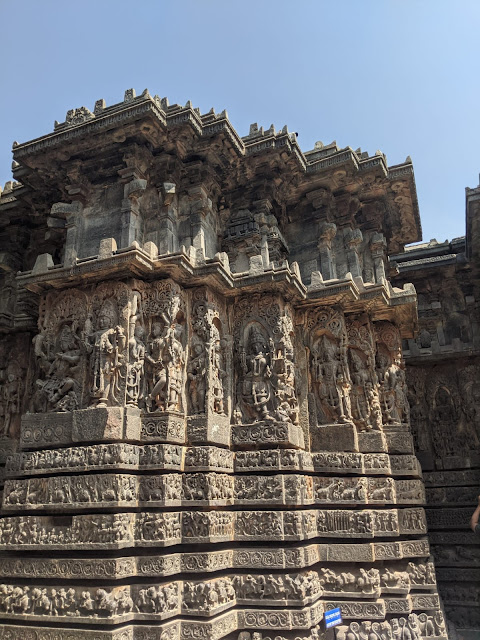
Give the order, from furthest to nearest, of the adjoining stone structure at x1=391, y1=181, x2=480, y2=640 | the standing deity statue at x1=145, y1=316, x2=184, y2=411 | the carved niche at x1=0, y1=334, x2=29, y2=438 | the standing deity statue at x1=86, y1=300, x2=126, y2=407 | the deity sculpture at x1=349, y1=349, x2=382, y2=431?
the adjoining stone structure at x1=391, y1=181, x2=480, y2=640, the carved niche at x1=0, y1=334, x2=29, y2=438, the deity sculpture at x1=349, y1=349, x2=382, y2=431, the standing deity statue at x1=145, y1=316, x2=184, y2=411, the standing deity statue at x1=86, y1=300, x2=126, y2=407

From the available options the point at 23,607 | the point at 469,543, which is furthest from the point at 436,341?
the point at 23,607

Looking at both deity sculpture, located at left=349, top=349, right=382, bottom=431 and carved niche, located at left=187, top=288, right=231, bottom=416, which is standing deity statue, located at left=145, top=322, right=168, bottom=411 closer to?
carved niche, located at left=187, top=288, right=231, bottom=416

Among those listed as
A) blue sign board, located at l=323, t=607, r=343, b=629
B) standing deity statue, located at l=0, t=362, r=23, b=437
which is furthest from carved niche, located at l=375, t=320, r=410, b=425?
standing deity statue, located at l=0, t=362, r=23, b=437

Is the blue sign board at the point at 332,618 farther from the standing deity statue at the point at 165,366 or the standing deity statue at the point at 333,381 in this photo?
the standing deity statue at the point at 165,366

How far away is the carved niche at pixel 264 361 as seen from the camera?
8859mm

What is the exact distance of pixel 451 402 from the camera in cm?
1405

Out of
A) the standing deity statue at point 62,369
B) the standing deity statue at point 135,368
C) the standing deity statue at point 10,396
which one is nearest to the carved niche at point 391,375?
the standing deity statue at point 135,368

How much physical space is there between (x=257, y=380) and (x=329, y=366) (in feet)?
5.07

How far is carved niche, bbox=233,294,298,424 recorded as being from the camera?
29.1 ft

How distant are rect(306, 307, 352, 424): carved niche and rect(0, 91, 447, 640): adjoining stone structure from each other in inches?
1.6

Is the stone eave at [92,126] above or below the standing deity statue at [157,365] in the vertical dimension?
above

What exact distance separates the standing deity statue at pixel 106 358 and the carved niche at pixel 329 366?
3697 millimetres

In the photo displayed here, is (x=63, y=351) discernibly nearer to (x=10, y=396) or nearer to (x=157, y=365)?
(x=157, y=365)

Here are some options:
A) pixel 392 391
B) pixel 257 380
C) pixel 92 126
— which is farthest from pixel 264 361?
pixel 92 126
